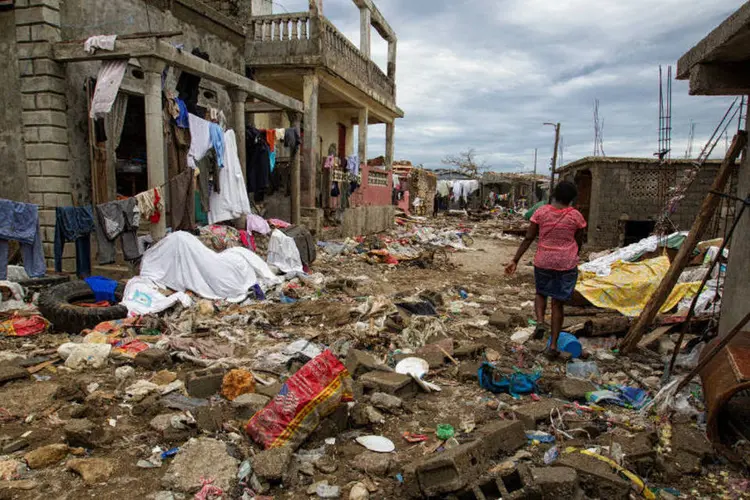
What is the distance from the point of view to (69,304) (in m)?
5.68

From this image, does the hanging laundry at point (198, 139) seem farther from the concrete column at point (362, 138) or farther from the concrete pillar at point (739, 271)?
the concrete column at point (362, 138)

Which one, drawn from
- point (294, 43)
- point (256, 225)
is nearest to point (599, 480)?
point (256, 225)

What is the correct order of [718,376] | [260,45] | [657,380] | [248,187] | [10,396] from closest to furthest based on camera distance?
[718,376] < [10,396] < [657,380] < [248,187] < [260,45]

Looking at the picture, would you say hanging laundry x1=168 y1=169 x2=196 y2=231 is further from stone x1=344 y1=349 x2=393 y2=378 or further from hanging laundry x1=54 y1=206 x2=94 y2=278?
stone x1=344 y1=349 x2=393 y2=378

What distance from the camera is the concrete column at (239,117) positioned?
884cm

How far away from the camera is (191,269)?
676 centimetres

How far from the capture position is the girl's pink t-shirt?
446 centimetres

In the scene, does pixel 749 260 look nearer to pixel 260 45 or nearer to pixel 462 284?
pixel 462 284

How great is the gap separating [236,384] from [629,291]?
16.1 feet

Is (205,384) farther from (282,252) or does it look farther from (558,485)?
(282,252)

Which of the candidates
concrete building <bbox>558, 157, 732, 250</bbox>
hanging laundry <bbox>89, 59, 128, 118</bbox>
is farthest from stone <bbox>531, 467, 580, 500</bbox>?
concrete building <bbox>558, 157, 732, 250</bbox>

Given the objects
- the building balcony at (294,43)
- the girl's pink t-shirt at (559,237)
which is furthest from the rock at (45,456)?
the building balcony at (294,43)

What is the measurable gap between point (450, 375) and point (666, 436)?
1697mm

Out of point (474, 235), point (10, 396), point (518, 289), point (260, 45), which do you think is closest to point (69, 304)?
point (10, 396)
